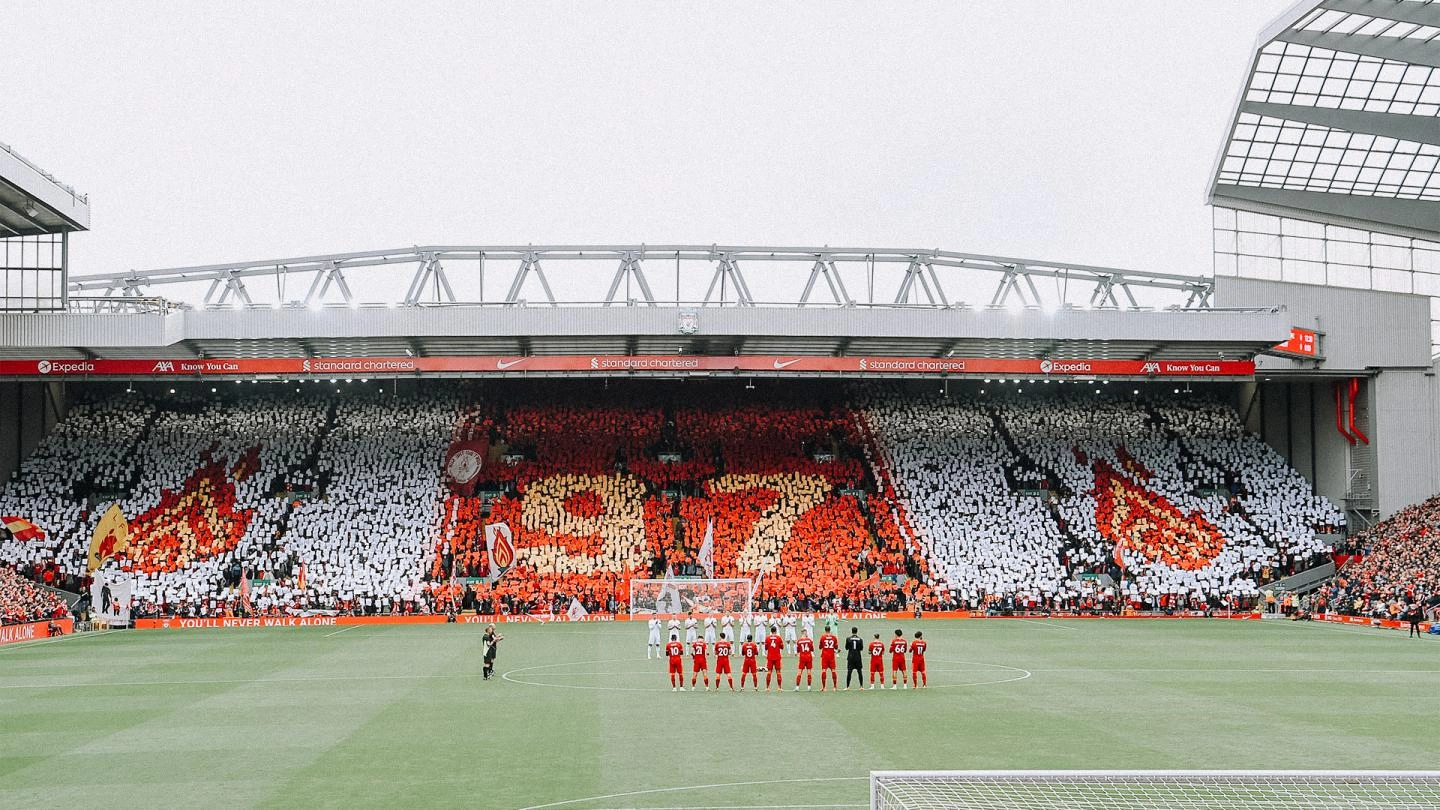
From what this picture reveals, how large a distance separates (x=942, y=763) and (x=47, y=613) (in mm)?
38715

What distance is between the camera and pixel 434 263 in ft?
183

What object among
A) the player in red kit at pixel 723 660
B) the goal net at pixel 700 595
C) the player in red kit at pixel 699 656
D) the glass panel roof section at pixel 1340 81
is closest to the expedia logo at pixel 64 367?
the goal net at pixel 700 595

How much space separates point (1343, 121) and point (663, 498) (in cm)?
3252

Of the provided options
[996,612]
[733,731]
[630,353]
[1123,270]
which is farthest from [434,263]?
[733,731]

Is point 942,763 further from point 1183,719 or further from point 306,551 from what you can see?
point 306,551

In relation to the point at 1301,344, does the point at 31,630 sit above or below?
below

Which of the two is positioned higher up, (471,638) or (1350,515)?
(1350,515)

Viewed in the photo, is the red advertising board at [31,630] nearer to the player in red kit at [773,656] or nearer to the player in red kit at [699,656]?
the player in red kit at [699,656]

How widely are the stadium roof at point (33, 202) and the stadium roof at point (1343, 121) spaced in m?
43.8

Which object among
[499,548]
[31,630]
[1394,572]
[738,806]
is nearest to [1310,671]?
[738,806]

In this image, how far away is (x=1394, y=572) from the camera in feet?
161

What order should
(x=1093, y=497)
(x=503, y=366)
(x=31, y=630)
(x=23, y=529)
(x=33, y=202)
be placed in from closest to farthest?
(x=31, y=630) → (x=33, y=202) → (x=23, y=529) → (x=503, y=366) → (x=1093, y=497)

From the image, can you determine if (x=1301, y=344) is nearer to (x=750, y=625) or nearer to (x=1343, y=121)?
(x=1343, y=121)

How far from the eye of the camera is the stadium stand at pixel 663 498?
173 ft
